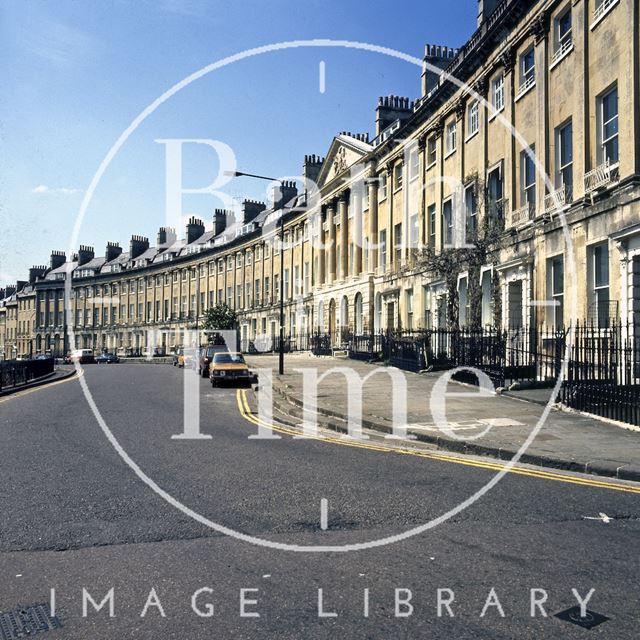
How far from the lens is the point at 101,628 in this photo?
385 centimetres

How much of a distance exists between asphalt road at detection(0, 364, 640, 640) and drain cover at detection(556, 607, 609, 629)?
66 millimetres

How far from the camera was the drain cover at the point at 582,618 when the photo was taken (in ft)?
12.6

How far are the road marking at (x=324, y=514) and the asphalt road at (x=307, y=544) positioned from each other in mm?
52

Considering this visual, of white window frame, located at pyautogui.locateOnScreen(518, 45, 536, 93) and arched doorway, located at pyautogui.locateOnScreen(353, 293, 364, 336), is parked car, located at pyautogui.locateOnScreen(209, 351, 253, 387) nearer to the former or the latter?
white window frame, located at pyautogui.locateOnScreen(518, 45, 536, 93)

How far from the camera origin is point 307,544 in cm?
534

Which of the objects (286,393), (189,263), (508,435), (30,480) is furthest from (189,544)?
(189,263)

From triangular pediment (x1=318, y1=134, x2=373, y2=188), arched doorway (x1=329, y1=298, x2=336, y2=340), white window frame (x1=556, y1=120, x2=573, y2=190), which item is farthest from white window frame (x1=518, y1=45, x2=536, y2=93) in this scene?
arched doorway (x1=329, y1=298, x2=336, y2=340)

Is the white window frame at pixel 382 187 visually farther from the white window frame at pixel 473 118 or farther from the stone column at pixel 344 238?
the white window frame at pixel 473 118

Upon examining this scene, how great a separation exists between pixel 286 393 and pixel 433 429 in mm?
8155

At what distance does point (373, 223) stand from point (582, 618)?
40.1m

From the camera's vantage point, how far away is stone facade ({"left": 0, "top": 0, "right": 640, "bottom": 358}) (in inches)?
700

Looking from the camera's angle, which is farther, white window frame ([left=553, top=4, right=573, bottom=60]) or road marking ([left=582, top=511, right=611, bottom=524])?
white window frame ([left=553, top=4, right=573, bottom=60])

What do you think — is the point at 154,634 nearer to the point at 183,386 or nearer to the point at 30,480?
the point at 30,480

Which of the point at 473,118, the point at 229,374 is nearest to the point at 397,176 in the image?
the point at 473,118
